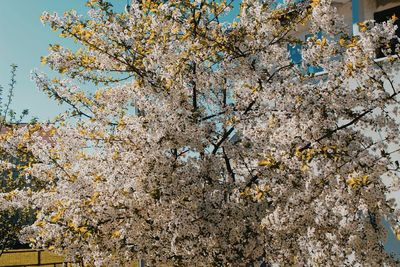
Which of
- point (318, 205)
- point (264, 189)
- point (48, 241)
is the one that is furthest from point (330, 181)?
point (48, 241)

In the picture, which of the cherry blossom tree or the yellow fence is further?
the yellow fence

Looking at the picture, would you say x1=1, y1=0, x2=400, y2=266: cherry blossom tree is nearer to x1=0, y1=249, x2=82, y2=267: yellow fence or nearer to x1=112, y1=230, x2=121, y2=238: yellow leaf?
x1=112, y1=230, x2=121, y2=238: yellow leaf

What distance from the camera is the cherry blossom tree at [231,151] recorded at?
6.39 metres

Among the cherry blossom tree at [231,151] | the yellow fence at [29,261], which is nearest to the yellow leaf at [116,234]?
the cherry blossom tree at [231,151]

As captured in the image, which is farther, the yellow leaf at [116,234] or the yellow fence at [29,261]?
the yellow fence at [29,261]

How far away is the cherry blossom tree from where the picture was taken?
6.39m

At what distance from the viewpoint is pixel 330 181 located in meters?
6.33

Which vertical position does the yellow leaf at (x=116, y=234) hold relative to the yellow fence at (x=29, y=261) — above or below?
below

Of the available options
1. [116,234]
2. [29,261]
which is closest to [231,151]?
[116,234]

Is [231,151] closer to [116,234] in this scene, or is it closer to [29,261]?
[116,234]

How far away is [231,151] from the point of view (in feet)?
25.6

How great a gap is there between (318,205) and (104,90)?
517 cm

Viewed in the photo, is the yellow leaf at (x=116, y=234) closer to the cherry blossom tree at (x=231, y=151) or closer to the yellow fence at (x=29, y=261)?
the cherry blossom tree at (x=231, y=151)

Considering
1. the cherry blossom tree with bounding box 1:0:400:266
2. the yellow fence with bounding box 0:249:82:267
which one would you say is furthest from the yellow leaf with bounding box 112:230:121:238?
the yellow fence with bounding box 0:249:82:267
